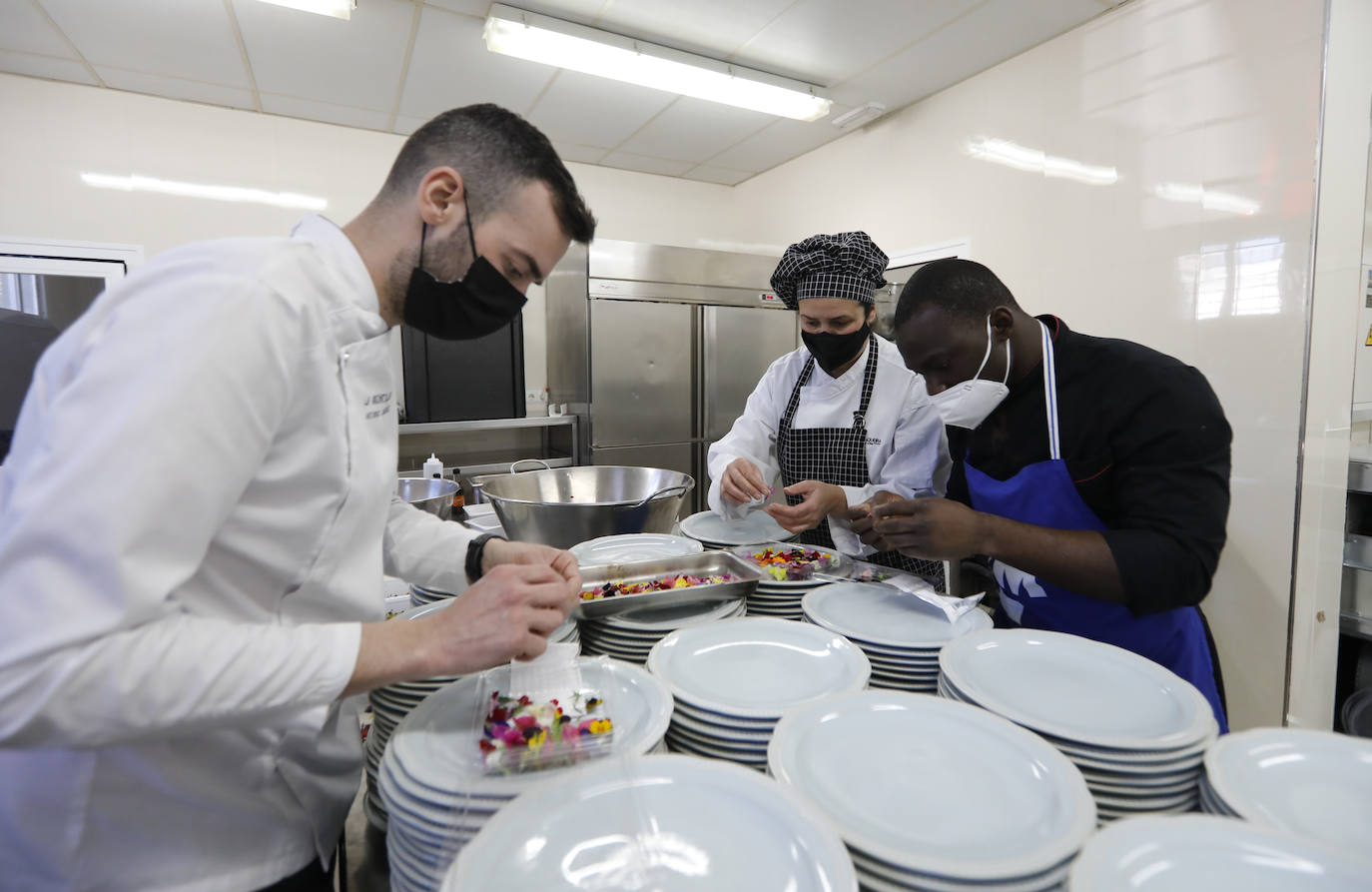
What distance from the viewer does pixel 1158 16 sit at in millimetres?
2592

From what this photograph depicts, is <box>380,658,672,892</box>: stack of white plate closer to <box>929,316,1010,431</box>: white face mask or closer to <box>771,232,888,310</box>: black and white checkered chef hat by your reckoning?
<box>929,316,1010,431</box>: white face mask

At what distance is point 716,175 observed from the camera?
487 cm

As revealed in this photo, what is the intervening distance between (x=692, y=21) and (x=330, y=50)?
1.69m

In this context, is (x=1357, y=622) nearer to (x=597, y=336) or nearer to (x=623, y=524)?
(x=623, y=524)

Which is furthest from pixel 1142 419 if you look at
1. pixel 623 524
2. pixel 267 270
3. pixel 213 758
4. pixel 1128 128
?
pixel 1128 128

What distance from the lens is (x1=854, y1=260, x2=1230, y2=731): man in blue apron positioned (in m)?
1.14

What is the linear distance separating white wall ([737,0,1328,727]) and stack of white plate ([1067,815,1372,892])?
2360mm

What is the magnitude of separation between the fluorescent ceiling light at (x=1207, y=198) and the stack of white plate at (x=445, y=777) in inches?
115

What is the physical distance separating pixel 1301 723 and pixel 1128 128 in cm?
251

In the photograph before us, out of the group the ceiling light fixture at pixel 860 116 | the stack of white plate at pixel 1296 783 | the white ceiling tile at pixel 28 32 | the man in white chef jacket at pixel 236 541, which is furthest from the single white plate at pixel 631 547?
the white ceiling tile at pixel 28 32

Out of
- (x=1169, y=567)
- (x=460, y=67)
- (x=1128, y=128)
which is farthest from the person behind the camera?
(x=460, y=67)

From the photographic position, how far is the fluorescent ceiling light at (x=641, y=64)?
106 inches

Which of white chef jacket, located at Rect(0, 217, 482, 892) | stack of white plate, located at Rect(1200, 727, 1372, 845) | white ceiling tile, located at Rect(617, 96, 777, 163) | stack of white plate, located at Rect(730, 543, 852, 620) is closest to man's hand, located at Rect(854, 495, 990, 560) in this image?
stack of white plate, located at Rect(730, 543, 852, 620)

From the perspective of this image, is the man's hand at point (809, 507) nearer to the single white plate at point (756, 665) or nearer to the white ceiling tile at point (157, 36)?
the single white plate at point (756, 665)
